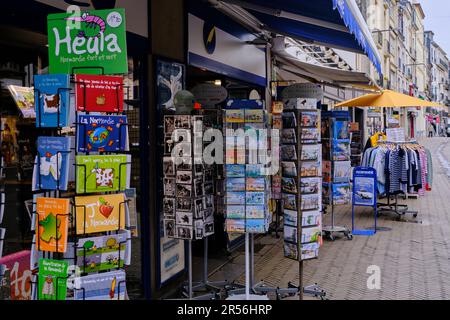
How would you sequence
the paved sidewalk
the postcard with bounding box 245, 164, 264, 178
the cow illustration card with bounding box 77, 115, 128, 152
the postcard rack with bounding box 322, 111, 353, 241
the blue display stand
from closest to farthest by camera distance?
the cow illustration card with bounding box 77, 115, 128, 152, the postcard with bounding box 245, 164, 264, 178, the paved sidewalk, the postcard rack with bounding box 322, 111, 353, 241, the blue display stand

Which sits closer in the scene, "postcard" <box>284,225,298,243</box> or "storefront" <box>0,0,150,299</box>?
"storefront" <box>0,0,150,299</box>

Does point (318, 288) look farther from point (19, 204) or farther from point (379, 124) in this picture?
point (379, 124)

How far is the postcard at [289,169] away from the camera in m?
4.94

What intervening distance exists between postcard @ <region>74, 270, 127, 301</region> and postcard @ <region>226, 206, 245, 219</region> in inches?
69.9

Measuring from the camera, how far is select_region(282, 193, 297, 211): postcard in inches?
196

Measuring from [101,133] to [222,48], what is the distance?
444 centimetres

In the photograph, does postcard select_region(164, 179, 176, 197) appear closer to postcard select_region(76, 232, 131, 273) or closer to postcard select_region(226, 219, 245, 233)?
postcard select_region(226, 219, 245, 233)

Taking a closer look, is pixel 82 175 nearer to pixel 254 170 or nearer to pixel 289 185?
pixel 254 170

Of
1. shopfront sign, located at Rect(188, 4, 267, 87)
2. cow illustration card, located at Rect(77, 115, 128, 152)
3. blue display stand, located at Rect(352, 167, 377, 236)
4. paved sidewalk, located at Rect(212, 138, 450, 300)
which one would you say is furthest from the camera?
blue display stand, located at Rect(352, 167, 377, 236)

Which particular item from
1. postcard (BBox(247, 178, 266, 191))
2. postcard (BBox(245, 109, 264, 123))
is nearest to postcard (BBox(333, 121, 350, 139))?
postcard (BBox(245, 109, 264, 123))

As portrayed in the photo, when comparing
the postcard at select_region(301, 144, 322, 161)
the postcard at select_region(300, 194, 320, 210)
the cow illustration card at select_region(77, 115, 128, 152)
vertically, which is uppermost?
the cow illustration card at select_region(77, 115, 128, 152)

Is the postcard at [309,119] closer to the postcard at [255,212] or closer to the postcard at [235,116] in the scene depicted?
the postcard at [235,116]

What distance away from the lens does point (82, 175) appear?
304 cm

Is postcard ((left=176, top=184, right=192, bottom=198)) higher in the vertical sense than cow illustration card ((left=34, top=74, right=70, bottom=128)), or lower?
lower
